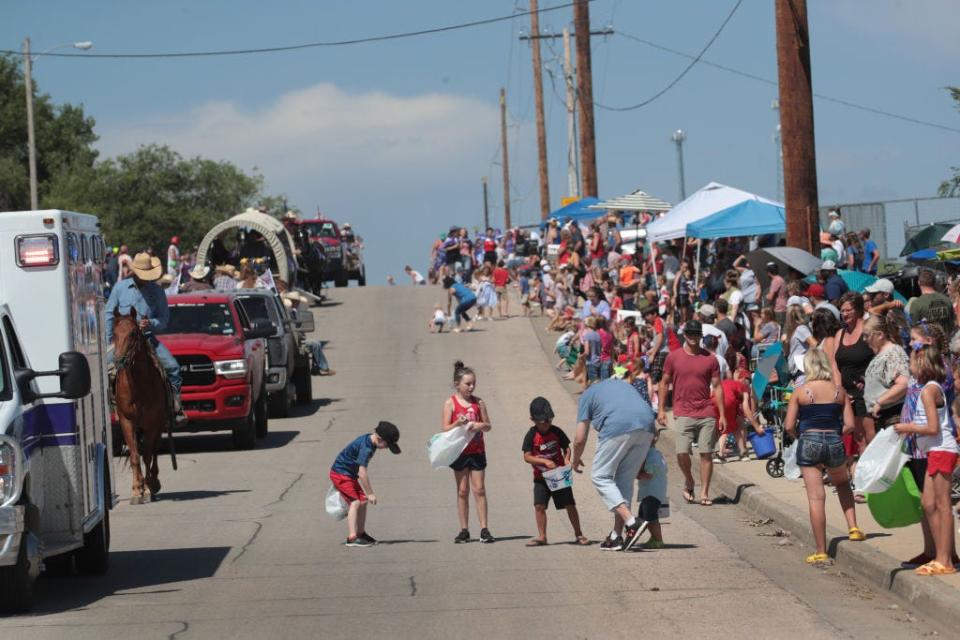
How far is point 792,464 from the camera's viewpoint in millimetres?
12742

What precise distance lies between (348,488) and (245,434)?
28.2 ft

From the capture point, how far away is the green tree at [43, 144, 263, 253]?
6681cm

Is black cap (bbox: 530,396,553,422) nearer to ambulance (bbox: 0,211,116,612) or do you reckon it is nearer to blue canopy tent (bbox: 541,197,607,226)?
ambulance (bbox: 0,211,116,612)

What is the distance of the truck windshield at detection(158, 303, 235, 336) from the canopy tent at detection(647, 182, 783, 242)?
334 inches

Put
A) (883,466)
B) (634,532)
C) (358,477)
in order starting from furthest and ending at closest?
Result: (358,477) < (634,532) < (883,466)

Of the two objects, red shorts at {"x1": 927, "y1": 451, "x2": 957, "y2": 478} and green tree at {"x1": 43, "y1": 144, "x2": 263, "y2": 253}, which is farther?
green tree at {"x1": 43, "y1": 144, "x2": 263, "y2": 253}

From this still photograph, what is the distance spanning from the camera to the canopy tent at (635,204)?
33.8 metres

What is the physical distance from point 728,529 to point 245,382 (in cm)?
927

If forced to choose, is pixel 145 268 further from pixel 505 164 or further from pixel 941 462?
pixel 505 164

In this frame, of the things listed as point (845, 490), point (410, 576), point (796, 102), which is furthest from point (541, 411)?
point (796, 102)

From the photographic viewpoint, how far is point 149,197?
226ft

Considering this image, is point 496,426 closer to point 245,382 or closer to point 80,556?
point 245,382

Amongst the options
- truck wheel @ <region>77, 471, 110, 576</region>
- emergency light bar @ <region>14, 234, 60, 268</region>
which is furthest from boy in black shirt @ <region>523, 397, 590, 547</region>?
emergency light bar @ <region>14, 234, 60, 268</region>

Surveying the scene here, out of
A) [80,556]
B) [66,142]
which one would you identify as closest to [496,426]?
[80,556]
